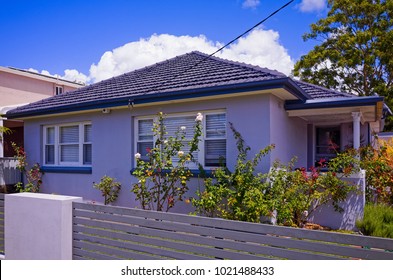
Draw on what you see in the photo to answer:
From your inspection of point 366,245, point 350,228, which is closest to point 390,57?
point 350,228

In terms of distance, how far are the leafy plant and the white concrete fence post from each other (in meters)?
3.89

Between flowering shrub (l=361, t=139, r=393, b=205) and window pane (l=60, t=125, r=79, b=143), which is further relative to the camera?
window pane (l=60, t=125, r=79, b=143)

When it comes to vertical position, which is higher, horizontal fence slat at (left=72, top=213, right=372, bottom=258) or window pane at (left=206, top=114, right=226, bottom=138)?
window pane at (left=206, top=114, right=226, bottom=138)

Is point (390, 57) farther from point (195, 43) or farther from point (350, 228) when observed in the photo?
point (350, 228)

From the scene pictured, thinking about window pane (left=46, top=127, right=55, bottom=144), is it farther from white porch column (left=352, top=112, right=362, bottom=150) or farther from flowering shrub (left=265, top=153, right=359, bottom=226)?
white porch column (left=352, top=112, right=362, bottom=150)

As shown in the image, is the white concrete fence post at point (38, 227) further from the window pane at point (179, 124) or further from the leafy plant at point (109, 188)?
the window pane at point (179, 124)

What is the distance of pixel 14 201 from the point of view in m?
5.45

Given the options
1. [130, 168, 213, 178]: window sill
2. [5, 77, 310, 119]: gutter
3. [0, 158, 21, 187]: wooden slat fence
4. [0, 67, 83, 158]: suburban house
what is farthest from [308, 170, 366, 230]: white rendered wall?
[0, 67, 83, 158]: suburban house

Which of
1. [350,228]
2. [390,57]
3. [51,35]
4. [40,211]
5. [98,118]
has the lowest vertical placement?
[350,228]

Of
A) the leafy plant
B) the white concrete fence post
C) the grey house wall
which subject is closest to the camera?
the white concrete fence post

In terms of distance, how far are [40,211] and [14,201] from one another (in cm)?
71

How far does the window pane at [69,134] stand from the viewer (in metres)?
11.0

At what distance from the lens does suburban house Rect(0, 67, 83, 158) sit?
18750 mm

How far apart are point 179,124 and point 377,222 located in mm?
5107
